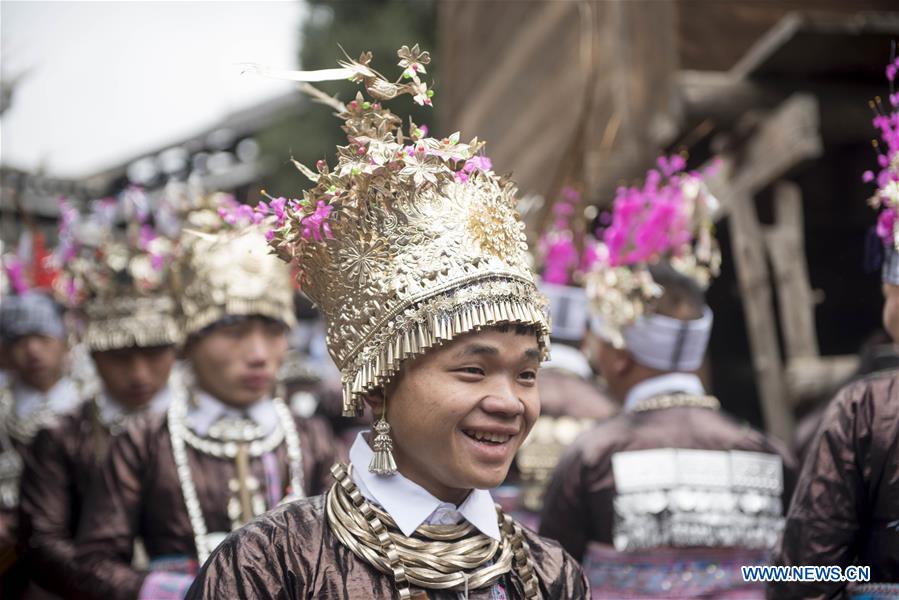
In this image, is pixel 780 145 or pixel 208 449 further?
pixel 780 145

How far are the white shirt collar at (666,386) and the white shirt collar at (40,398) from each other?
4.13 m

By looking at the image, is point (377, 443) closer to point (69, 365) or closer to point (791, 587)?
point (791, 587)

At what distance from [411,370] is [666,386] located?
224 centimetres

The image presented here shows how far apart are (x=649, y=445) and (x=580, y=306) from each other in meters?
2.17

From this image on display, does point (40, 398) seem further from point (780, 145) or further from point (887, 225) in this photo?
point (887, 225)

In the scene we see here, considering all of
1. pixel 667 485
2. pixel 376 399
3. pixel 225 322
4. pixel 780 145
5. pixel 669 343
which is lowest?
pixel 667 485

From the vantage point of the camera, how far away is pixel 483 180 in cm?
294

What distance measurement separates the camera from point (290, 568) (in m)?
2.64

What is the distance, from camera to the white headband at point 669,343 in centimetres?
479

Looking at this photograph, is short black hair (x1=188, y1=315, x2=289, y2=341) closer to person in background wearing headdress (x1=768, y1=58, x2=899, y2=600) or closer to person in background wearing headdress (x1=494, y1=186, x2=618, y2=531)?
person in background wearing headdress (x1=494, y1=186, x2=618, y2=531)

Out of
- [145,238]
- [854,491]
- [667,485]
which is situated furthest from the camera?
[145,238]

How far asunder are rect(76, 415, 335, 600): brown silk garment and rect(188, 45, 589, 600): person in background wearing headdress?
1.75 m

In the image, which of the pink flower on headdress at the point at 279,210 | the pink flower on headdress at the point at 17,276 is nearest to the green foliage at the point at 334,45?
the pink flower on headdress at the point at 17,276

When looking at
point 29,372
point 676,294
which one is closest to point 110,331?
point 29,372
